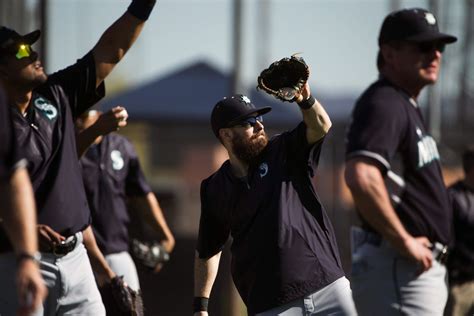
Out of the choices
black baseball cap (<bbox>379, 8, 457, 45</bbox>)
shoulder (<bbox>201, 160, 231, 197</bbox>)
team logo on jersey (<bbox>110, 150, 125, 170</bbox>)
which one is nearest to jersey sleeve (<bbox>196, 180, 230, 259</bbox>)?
shoulder (<bbox>201, 160, 231, 197</bbox>)

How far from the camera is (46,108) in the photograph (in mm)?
5402

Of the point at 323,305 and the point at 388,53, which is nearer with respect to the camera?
the point at 323,305

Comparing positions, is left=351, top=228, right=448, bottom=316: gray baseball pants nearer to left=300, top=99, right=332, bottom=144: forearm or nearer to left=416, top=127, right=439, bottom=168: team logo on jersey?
left=416, top=127, right=439, bottom=168: team logo on jersey

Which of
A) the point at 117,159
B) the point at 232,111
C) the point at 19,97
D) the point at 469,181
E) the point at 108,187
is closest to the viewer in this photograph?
the point at 19,97

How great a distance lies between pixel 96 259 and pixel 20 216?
2513mm

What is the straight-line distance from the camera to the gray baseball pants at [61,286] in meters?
5.27

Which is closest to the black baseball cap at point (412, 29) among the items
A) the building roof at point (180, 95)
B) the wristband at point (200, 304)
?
the wristband at point (200, 304)

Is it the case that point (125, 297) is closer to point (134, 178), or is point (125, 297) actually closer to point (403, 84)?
point (134, 178)

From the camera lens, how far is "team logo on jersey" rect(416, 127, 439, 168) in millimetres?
5609

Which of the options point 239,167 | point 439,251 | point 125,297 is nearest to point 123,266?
point 125,297

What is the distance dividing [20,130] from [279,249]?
141 cm

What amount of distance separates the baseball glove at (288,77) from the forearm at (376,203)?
2.22ft

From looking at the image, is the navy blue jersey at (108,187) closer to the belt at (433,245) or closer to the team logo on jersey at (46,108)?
the team logo on jersey at (46,108)

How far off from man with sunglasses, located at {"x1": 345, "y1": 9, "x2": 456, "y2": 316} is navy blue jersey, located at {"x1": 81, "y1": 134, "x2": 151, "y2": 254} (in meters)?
2.52
